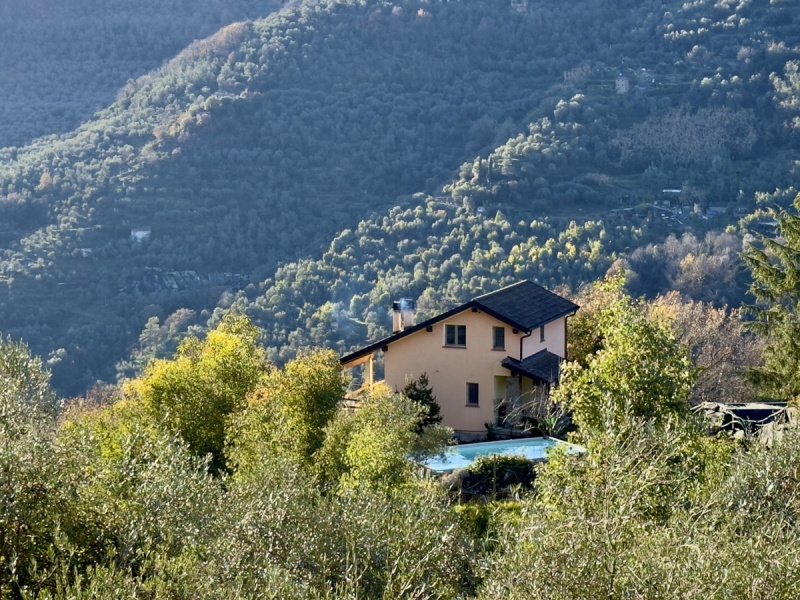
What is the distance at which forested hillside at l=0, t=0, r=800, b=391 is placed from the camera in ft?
206

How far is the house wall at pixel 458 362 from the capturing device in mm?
33250

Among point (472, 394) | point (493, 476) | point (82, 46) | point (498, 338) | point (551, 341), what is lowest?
point (82, 46)

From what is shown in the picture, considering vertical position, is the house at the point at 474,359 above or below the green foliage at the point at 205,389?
below

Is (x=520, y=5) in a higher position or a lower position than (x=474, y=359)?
lower

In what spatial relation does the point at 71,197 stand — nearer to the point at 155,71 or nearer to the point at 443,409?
the point at 155,71

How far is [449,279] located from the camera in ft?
205

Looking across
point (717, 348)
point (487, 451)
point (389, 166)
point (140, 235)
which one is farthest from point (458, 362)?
point (389, 166)

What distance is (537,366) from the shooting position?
3331 cm

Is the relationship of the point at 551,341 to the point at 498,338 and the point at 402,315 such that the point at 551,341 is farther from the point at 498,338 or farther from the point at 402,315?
the point at 402,315

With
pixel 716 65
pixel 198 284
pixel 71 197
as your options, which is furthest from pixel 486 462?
pixel 716 65

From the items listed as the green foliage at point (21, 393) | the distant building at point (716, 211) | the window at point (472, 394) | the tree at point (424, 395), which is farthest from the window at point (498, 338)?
the distant building at point (716, 211)

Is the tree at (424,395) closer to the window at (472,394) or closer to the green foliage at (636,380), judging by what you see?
the window at (472,394)

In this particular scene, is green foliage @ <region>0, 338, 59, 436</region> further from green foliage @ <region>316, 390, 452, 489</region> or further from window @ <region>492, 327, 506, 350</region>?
window @ <region>492, 327, 506, 350</region>

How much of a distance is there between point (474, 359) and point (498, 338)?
85cm
